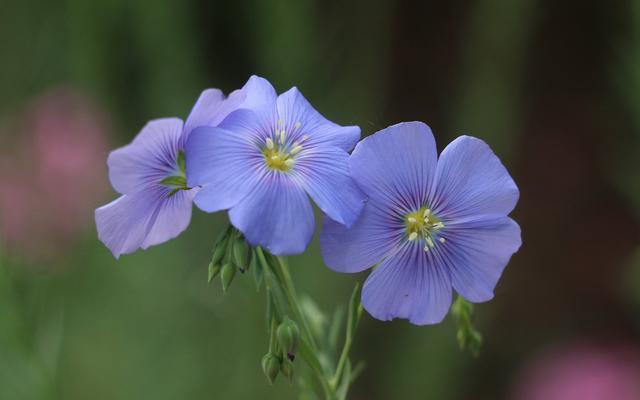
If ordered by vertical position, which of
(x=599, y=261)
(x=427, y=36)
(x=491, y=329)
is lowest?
(x=491, y=329)

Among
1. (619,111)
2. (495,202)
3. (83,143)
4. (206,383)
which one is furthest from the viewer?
(619,111)

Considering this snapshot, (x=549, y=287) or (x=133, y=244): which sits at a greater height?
(x=133, y=244)

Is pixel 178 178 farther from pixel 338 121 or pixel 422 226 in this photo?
pixel 338 121

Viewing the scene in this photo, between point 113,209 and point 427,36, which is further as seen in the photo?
point 427,36

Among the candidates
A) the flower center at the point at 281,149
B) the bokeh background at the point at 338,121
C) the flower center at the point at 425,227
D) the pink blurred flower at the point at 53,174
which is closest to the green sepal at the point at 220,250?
the flower center at the point at 281,149

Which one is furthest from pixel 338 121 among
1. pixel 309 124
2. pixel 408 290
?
pixel 408 290

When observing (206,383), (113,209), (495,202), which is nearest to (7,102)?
(206,383)

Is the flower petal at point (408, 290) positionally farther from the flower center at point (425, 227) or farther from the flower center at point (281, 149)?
the flower center at point (281, 149)

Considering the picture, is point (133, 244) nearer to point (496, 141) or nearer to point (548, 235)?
point (496, 141)
